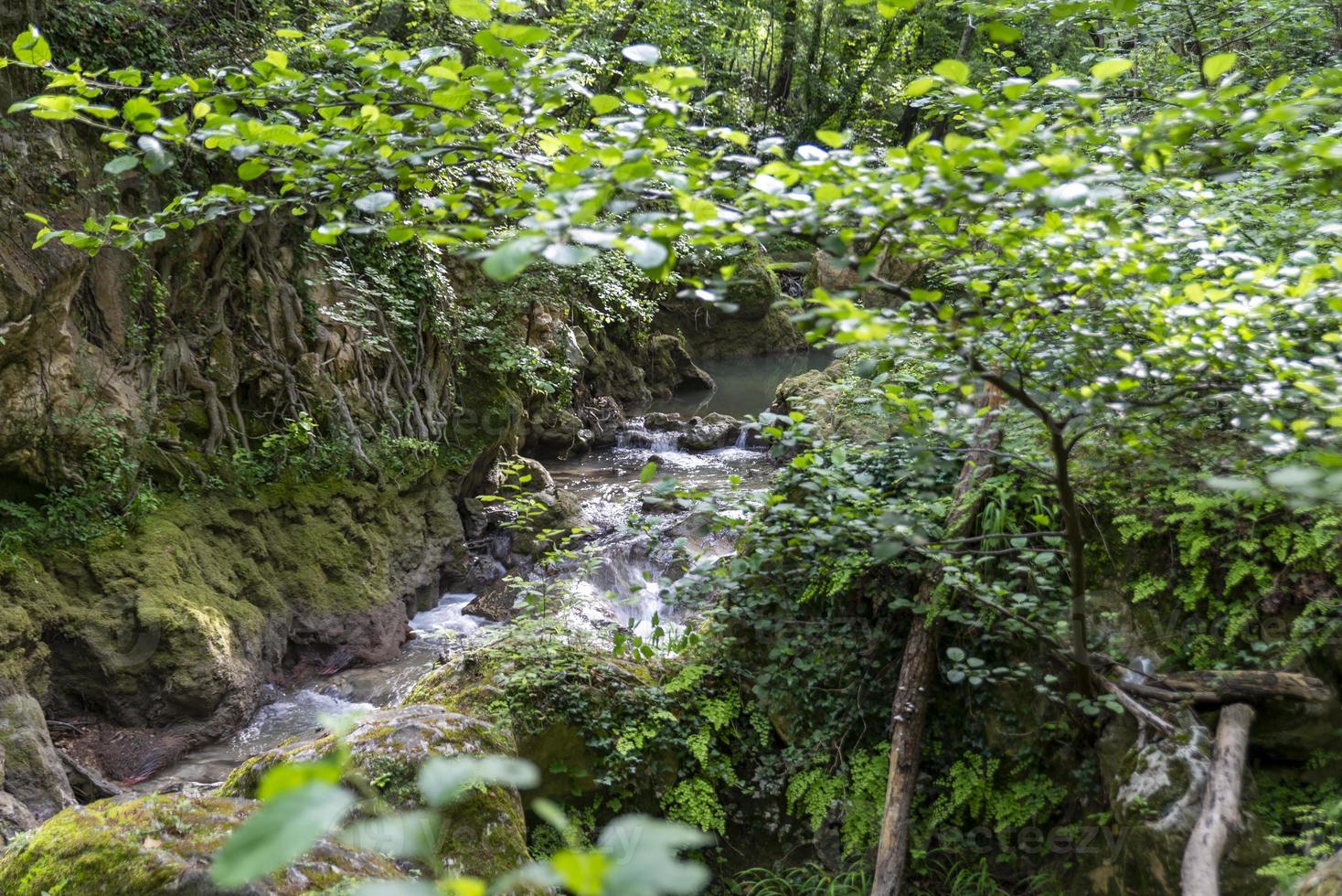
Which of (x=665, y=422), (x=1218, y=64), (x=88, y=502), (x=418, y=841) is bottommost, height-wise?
(x=665, y=422)

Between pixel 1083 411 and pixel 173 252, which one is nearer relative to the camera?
pixel 1083 411

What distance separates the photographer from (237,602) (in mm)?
7465

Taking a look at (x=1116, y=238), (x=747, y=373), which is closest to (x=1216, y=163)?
(x=1116, y=238)

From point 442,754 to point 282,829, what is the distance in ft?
10.4

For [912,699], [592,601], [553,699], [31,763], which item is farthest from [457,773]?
[31,763]

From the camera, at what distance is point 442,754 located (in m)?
3.66

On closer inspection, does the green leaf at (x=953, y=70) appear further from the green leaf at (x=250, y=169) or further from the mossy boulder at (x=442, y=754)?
the mossy boulder at (x=442, y=754)

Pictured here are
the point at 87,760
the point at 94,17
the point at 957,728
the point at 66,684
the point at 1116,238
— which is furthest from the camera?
the point at 94,17

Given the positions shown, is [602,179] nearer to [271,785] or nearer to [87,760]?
[271,785]

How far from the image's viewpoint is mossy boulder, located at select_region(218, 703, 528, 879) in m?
3.48

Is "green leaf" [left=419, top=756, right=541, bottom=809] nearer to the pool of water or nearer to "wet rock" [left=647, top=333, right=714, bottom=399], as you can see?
the pool of water

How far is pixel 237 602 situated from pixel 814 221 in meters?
7.20

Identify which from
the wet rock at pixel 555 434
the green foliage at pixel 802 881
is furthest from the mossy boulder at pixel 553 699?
the wet rock at pixel 555 434

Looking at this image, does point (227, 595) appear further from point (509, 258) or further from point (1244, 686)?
point (1244, 686)
